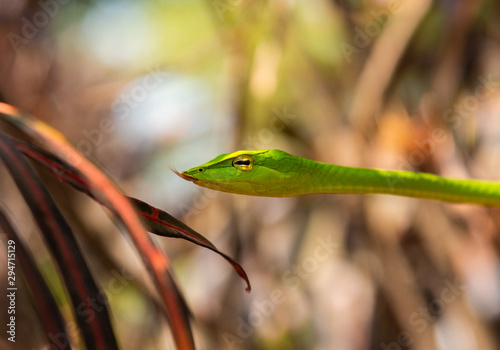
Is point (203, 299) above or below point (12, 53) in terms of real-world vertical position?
below

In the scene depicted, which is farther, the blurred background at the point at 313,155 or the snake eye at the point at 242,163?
the blurred background at the point at 313,155

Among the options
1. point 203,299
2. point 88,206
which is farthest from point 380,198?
point 88,206

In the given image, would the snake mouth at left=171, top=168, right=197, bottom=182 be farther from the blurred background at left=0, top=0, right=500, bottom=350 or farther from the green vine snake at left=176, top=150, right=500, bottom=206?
the blurred background at left=0, top=0, right=500, bottom=350

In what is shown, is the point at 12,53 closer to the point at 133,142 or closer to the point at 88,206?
the point at 133,142
